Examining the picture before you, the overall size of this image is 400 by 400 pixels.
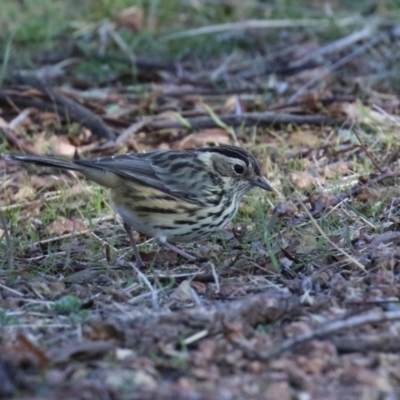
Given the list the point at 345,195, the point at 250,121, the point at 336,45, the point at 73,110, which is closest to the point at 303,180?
the point at 345,195

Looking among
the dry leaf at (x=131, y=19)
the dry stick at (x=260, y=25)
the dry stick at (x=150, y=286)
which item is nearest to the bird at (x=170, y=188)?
the dry stick at (x=150, y=286)

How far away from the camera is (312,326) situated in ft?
16.6

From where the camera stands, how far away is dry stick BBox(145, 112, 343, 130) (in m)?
9.82

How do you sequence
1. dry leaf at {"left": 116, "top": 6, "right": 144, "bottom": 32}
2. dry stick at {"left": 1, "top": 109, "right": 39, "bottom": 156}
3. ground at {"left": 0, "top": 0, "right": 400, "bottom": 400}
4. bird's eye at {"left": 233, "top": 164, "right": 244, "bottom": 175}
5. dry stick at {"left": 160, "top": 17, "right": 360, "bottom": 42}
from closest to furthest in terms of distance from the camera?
ground at {"left": 0, "top": 0, "right": 400, "bottom": 400} → bird's eye at {"left": 233, "top": 164, "right": 244, "bottom": 175} → dry stick at {"left": 1, "top": 109, "right": 39, "bottom": 156} → dry stick at {"left": 160, "top": 17, "right": 360, "bottom": 42} → dry leaf at {"left": 116, "top": 6, "right": 144, "bottom": 32}

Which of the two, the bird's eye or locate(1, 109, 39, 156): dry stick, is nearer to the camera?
the bird's eye

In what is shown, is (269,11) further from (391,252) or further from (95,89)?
(391,252)

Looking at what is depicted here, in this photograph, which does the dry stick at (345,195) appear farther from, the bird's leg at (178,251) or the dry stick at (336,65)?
the dry stick at (336,65)

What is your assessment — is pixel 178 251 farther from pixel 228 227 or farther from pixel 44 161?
pixel 44 161

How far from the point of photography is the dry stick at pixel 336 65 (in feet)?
35.2

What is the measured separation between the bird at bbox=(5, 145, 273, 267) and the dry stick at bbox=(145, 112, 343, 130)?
250 centimetres

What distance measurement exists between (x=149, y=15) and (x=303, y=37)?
7.07ft

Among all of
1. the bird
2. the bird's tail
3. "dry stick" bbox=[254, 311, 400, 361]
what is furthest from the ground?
the bird's tail

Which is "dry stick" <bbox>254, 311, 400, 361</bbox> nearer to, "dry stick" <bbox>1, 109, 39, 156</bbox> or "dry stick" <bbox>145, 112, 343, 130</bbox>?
"dry stick" <bbox>145, 112, 343, 130</bbox>

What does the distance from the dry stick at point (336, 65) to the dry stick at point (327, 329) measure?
A: 570 centimetres
